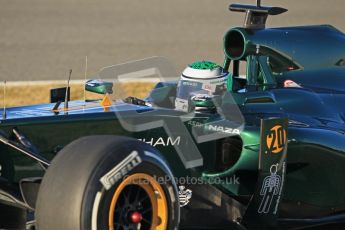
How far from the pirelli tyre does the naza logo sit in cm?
92

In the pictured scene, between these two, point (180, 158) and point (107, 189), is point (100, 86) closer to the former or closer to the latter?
point (180, 158)

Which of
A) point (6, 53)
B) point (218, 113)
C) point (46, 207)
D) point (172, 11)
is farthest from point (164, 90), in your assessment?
point (172, 11)

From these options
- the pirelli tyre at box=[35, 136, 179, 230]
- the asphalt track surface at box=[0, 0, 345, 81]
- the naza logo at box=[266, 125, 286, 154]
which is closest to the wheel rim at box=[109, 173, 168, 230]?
the pirelli tyre at box=[35, 136, 179, 230]

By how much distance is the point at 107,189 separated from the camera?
4125 millimetres

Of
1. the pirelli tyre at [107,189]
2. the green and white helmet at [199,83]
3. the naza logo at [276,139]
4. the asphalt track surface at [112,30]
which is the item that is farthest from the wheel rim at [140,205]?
the asphalt track surface at [112,30]

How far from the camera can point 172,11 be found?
17.2 m

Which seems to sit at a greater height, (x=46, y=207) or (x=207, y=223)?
(x=46, y=207)

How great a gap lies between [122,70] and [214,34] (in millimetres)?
9617

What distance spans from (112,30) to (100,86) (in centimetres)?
952

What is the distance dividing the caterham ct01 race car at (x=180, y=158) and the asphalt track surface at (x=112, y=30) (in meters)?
6.30

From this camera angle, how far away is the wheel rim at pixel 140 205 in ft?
14.1

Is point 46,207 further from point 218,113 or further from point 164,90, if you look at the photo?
point 164,90

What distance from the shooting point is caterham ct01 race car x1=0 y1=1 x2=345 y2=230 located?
13.6 ft

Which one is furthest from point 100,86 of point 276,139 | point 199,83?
point 276,139
